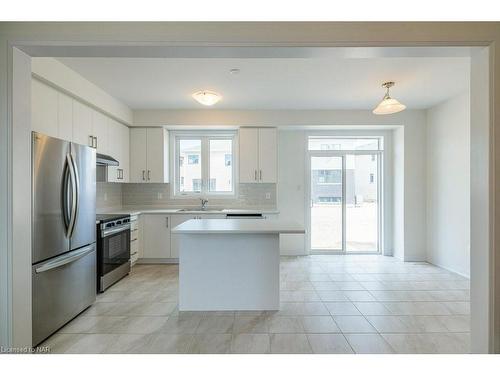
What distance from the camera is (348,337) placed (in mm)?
2449

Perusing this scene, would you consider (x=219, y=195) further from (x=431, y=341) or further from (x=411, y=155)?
(x=431, y=341)

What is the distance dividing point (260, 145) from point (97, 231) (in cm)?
290

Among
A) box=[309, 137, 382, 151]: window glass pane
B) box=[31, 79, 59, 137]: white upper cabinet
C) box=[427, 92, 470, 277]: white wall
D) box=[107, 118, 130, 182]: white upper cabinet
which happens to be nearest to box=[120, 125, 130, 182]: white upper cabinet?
box=[107, 118, 130, 182]: white upper cabinet

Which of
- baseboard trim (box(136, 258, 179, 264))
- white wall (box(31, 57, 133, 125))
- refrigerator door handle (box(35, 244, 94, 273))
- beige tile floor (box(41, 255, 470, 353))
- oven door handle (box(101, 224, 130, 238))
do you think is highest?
white wall (box(31, 57, 133, 125))

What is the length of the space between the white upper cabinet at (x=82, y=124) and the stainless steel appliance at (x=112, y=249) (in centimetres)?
100

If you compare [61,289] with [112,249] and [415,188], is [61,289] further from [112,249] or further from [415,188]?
[415,188]

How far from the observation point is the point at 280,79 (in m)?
3.60

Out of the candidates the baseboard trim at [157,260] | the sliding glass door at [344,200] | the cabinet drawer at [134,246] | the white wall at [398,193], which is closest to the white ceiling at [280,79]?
the white wall at [398,193]

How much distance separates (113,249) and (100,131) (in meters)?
1.67

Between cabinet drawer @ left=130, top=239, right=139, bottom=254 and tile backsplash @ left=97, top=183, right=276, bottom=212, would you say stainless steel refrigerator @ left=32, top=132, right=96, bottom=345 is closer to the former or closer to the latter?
cabinet drawer @ left=130, top=239, right=139, bottom=254

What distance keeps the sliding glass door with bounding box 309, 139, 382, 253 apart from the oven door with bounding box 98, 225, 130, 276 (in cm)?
334

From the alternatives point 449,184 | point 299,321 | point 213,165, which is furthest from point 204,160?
point 449,184

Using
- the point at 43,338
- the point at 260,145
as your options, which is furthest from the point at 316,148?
the point at 43,338

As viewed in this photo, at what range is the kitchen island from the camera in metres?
2.92
